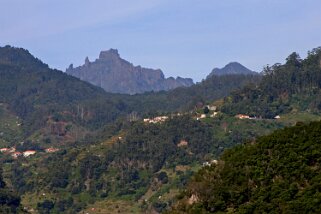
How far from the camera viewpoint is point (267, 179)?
60750mm

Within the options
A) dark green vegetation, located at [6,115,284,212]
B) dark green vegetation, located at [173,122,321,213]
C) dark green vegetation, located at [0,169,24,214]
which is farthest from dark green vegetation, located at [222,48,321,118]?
dark green vegetation, located at [173,122,321,213]

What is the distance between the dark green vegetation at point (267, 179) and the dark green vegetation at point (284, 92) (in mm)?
98974

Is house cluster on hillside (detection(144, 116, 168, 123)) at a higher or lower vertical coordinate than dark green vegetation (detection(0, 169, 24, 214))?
higher

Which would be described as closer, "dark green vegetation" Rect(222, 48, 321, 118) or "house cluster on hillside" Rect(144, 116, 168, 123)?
"dark green vegetation" Rect(222, 48, 321, 118)

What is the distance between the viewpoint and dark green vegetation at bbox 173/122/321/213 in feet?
187

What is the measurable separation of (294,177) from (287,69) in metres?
120

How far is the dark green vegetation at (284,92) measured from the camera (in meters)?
167

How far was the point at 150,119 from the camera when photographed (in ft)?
595

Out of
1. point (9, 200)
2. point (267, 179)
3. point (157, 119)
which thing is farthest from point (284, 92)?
point (267, 179)

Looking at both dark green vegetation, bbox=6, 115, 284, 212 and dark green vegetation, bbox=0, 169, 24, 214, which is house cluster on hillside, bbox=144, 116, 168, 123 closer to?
dark green vegetation, bbox=6, 115, 284, 212

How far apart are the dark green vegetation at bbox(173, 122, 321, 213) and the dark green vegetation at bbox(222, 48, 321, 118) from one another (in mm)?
98974

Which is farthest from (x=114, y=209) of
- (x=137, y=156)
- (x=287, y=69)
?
(x=287, y=69)

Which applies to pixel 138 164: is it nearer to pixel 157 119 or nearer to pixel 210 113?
pixel 157 119

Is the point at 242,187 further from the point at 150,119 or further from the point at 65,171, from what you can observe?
the point at 150,119
